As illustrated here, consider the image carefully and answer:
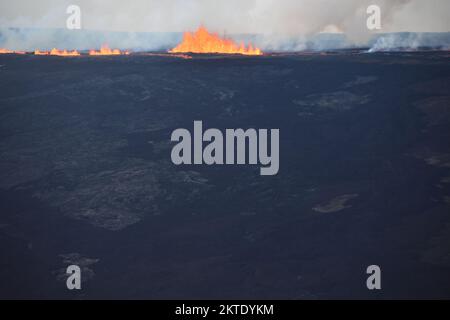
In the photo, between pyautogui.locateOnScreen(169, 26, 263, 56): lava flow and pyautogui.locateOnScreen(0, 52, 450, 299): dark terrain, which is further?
pyautogui.locateOnScreen(169, 26, 263, 56): lava flow

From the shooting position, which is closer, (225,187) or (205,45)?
(225,187)

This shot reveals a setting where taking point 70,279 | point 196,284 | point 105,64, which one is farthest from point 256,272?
point 105,64

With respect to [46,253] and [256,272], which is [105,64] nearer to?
[46,253]

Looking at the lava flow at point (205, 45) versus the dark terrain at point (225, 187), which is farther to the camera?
the lava flow at point (205, 45)

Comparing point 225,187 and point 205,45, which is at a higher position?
point 205,45

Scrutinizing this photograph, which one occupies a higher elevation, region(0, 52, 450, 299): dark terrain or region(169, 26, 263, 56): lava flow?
region(169, 26, 263, 56): lava flow

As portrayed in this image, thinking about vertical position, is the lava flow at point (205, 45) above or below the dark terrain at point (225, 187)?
above

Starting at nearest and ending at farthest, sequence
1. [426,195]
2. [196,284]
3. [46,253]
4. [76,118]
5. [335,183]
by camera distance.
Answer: [196,284] → [46,253] → [426,195] → [335,183] → [76,118]

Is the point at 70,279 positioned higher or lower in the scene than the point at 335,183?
lower
